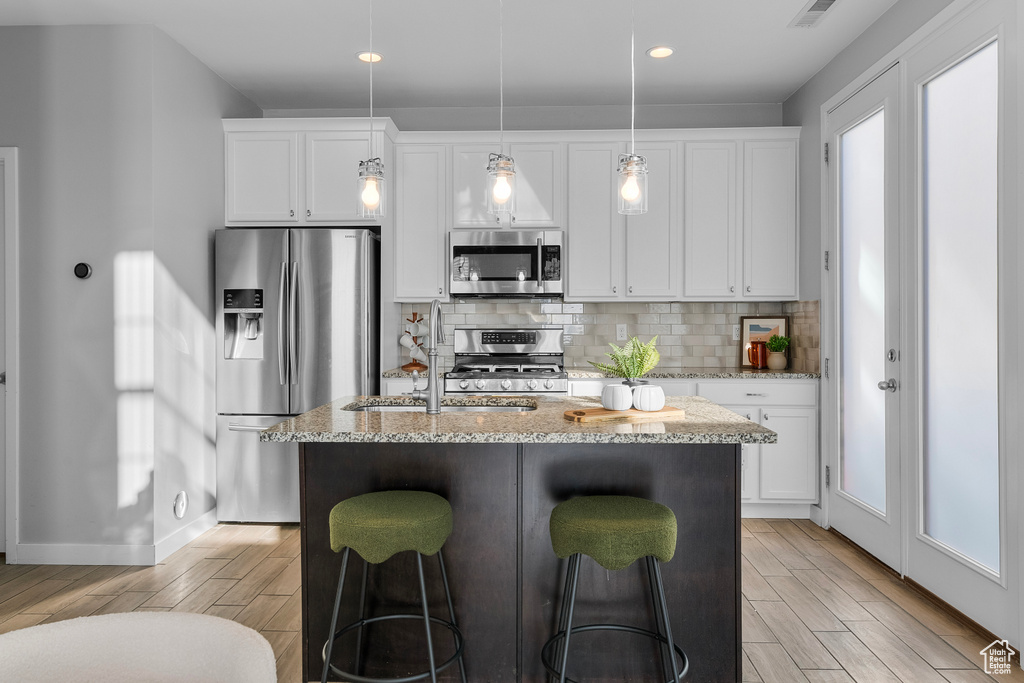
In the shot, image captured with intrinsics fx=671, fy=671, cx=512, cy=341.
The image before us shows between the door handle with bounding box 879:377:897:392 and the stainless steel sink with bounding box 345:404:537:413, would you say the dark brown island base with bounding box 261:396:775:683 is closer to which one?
the stainless steel sink with bounding box 345:404:537:413

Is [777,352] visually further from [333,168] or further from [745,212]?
[333,168]

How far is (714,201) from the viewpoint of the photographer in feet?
14.4

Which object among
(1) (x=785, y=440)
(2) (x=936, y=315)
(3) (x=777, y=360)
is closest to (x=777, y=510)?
(1) (x=785, y=440)

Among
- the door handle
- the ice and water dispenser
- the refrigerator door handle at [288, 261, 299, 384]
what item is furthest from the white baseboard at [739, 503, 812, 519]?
the ice and water dispenser

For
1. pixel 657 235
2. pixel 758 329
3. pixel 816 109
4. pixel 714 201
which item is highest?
pixel 816 109

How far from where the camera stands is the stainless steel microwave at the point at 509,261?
437 centimetres

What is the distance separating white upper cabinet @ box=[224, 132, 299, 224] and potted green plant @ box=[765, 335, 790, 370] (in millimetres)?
3211

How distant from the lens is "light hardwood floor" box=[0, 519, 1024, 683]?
92.2 inches

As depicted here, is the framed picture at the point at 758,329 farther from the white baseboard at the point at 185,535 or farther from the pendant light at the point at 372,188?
the white baseboard at the point at 185,535

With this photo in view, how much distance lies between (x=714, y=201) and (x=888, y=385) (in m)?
1.71

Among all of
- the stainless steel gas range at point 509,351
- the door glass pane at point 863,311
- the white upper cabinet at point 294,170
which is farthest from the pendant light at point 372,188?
the door glass pane at point 863,311

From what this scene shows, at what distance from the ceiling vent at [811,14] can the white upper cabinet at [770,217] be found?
101 cm

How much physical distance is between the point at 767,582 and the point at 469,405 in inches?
64.1

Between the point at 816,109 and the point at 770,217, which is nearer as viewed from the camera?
the point at 816,109
